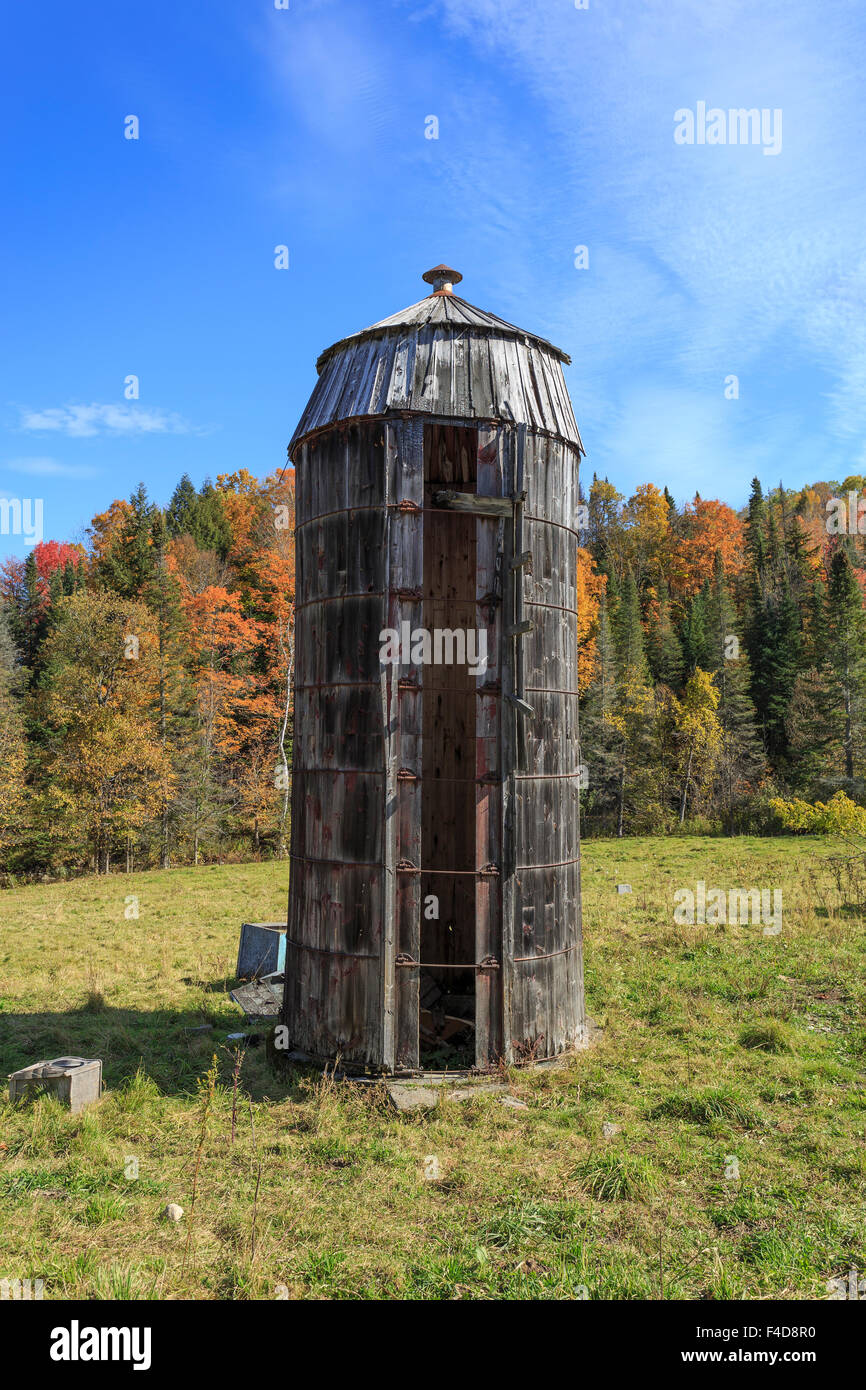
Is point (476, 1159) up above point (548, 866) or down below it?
below

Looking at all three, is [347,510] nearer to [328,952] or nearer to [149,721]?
[328,952]

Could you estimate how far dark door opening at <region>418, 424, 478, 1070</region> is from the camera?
13.2 meters

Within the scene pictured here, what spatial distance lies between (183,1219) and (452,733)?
7.77 metres

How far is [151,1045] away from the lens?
1157 cm

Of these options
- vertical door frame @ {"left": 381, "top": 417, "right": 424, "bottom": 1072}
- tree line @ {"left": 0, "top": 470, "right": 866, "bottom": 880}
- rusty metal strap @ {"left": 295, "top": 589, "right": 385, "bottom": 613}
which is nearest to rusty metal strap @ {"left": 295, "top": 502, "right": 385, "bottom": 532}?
vertical door frame @ {"left": 381, "top": 417, "right": 424, "bottom": 1072}

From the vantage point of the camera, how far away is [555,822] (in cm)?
1128

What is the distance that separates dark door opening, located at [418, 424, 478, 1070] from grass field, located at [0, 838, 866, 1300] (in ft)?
8.25

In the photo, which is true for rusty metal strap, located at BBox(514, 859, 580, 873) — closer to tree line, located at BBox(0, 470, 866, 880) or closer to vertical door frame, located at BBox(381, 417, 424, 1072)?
vertical door frame, located at BBox(381, 417, 424, 1072)

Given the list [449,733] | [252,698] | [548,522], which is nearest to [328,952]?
[449,733]

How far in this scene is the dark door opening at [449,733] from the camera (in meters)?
13.2

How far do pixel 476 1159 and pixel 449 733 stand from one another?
6541mm

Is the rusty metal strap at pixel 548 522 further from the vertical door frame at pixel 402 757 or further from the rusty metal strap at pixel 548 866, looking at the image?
the rusty metal strap at pixel 548 866

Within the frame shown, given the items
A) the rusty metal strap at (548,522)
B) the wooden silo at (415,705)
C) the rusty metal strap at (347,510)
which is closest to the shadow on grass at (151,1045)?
the wooden silo at (415,705)
